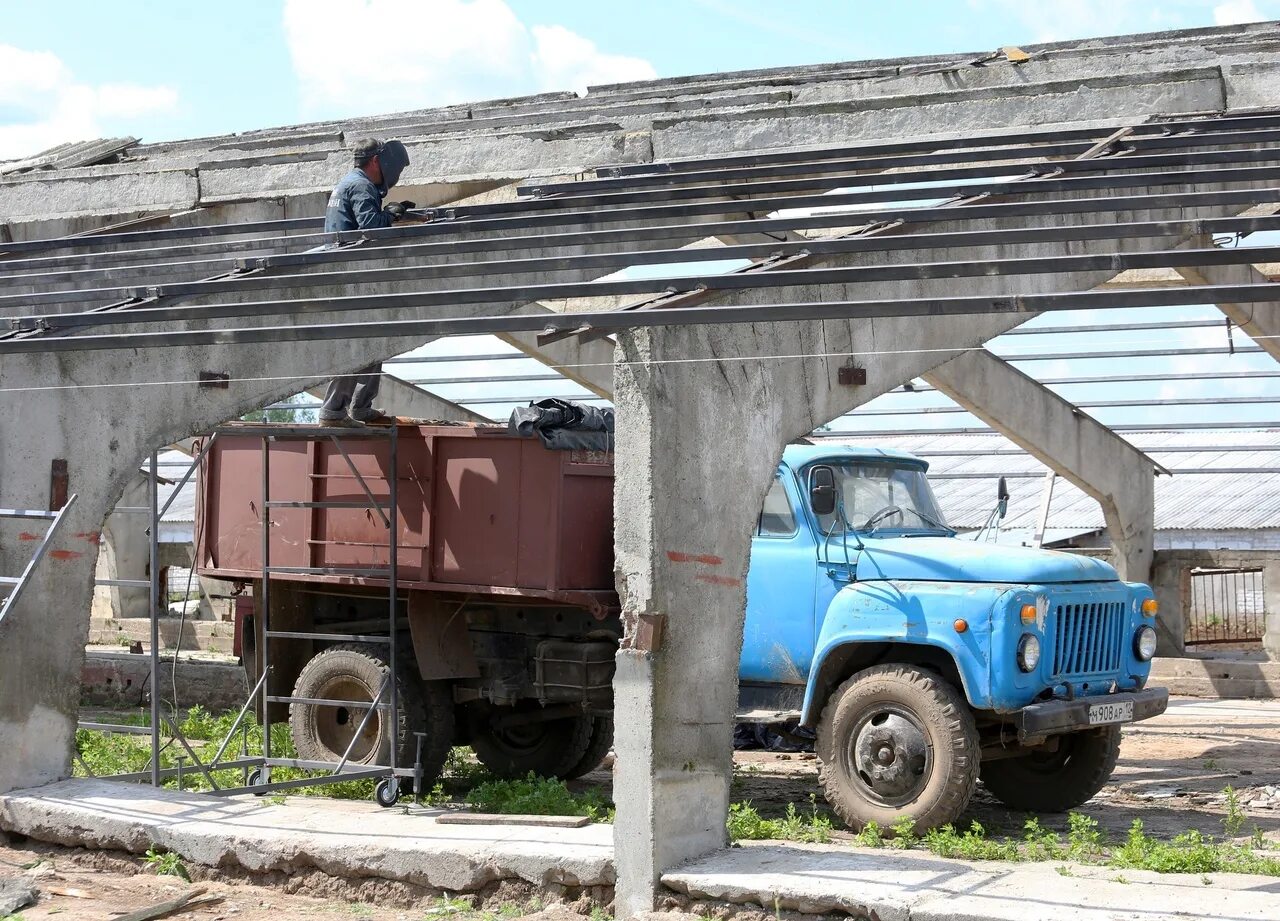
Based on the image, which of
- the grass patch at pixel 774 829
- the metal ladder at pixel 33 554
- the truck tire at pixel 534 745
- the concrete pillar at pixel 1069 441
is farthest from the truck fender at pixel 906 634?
the concrete pillar at pixel 1069 441

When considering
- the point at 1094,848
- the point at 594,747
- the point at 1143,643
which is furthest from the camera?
the point at 594,747

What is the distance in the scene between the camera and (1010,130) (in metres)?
12.0

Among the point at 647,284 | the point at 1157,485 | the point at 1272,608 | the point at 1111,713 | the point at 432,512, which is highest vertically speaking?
the point at 647,284

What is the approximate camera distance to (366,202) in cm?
1177

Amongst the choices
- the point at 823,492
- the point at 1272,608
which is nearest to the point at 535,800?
the point at 823,492

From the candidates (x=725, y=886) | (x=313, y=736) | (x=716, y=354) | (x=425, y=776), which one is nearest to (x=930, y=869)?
(x=725, y=886)

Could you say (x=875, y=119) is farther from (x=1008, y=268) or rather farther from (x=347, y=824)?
(x=347, y=824)

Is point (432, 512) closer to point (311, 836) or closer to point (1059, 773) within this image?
point (311, 836)

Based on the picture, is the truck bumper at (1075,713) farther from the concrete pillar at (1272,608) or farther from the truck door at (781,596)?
the concrete pillar at (1272,608)

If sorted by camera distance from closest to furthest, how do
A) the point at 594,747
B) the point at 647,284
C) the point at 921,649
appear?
the point at 647,284 < the point at 921,649 < the point at 594,747

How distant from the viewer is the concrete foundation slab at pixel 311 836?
8.25 m

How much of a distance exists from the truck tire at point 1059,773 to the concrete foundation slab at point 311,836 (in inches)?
131

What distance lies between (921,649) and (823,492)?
1179 millimetres

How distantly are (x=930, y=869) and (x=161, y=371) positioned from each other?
605 centimetres
